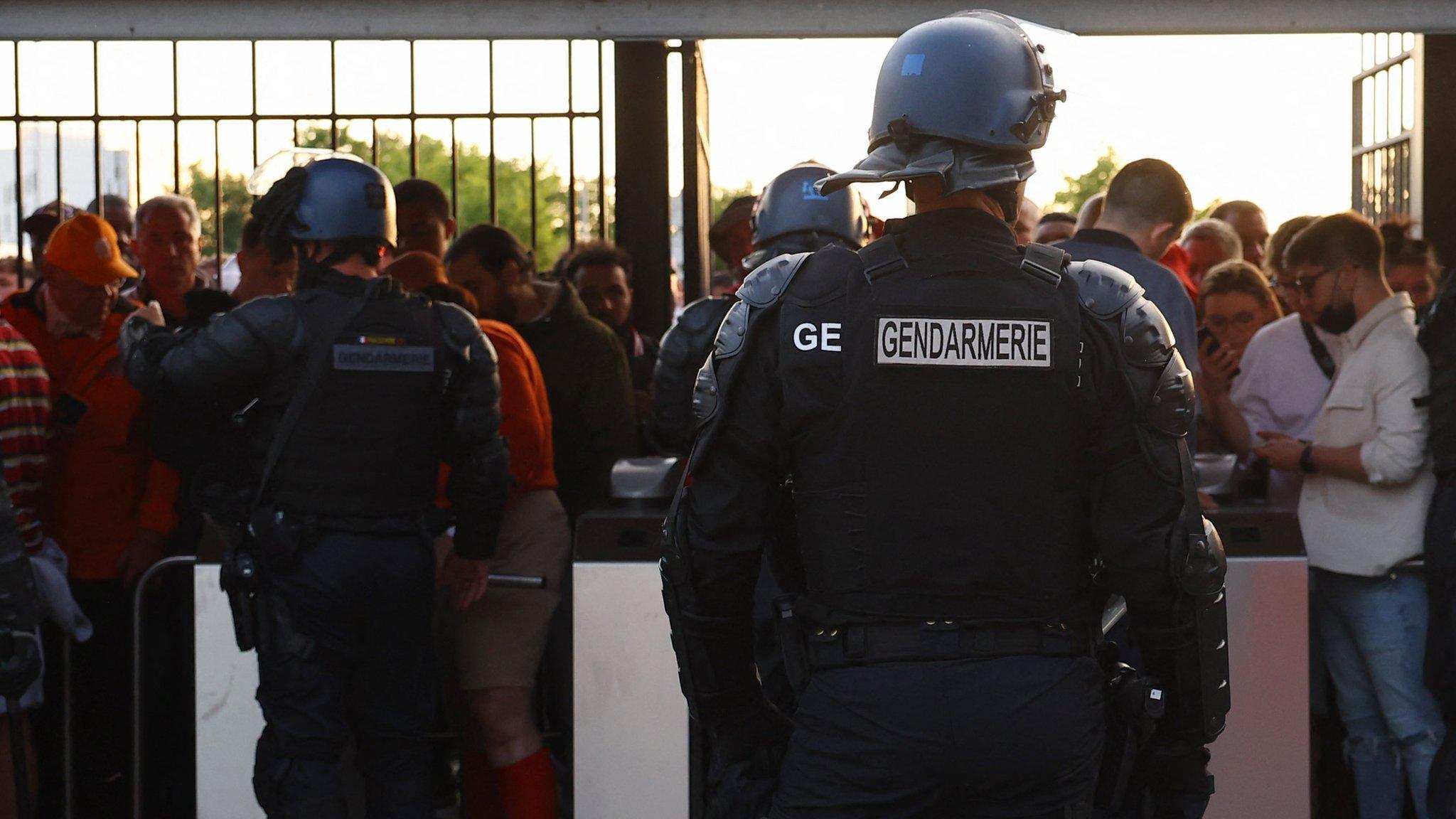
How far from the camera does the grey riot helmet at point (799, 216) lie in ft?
13.3

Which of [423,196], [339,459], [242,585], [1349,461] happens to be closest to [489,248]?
[423,196]

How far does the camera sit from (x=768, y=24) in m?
4.42

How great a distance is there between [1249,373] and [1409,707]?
1051 mm

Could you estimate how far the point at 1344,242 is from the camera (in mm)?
4418

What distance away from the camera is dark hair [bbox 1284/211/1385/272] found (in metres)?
4.41

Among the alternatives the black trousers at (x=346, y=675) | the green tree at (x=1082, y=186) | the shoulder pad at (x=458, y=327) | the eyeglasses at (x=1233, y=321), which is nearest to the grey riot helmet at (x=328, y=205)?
the shoulder pad at (x=458, y=327)

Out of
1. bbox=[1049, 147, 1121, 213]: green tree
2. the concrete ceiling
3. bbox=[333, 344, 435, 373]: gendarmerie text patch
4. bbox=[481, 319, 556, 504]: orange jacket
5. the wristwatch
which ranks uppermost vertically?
bbox=[1049, 147, 1121, 213]: green tree

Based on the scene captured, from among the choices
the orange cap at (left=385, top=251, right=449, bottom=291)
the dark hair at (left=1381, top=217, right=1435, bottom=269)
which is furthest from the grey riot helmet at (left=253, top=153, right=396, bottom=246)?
the dark hair at (left=1381, top=217, right=1435, bottom=269)

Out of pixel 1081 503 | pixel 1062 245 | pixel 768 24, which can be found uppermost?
pixel 768 24

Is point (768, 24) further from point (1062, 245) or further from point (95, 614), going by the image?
point (95, 614)

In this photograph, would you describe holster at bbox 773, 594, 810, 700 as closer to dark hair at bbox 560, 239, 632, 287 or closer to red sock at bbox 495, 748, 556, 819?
red sock at bbox 495, 748, 556, 819

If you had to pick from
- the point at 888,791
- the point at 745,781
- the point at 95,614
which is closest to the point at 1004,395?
the point at 888,791

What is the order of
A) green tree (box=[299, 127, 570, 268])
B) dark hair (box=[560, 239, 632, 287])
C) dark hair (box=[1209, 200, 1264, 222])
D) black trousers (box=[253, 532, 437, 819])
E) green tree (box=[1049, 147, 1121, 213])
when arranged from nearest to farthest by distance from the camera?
black trousers (box=[253, 532, 437, 819]), dark hair (box=[560, 239, 632, 287]), dark hair (box=[1209, 200, 1264, 222]), green tree (box=[1049, 147, 1121, 213]), green tree (box=[299, 127, 570, 268])

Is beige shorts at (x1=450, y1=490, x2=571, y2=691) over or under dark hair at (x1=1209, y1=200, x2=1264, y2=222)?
under
